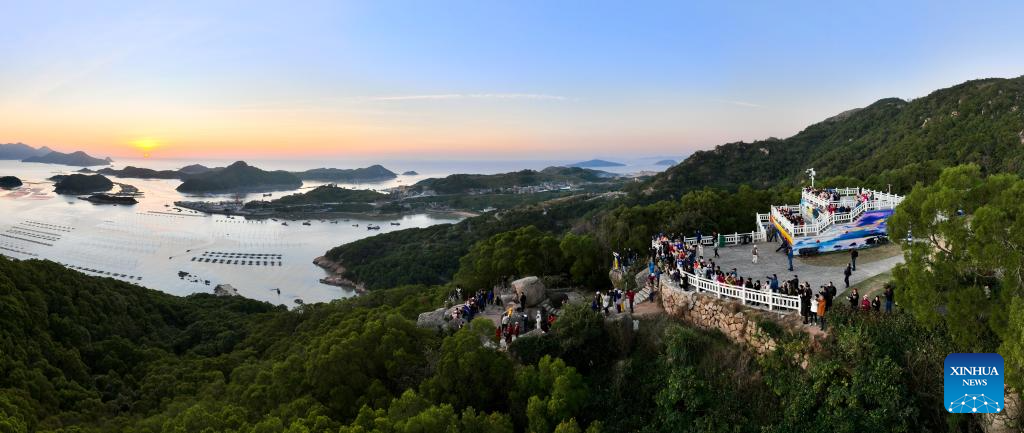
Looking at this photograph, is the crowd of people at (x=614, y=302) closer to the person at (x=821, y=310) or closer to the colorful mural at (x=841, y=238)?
the person at (x=821, y=310)

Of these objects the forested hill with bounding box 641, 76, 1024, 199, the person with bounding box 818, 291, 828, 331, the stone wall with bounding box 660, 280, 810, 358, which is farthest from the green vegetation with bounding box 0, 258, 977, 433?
the forested hill with bounding box 641, 76, 1024, 199

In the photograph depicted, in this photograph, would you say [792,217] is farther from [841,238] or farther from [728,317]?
[728,317]

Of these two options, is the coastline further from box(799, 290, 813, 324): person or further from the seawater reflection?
box(799, 290, 813, 324): person

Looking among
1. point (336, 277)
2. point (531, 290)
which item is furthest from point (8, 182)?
point (531, 290)

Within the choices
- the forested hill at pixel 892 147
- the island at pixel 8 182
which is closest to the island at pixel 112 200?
the island at pixel 8 182

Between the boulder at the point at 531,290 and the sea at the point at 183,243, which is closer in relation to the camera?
the boulder at the point at 531,290
